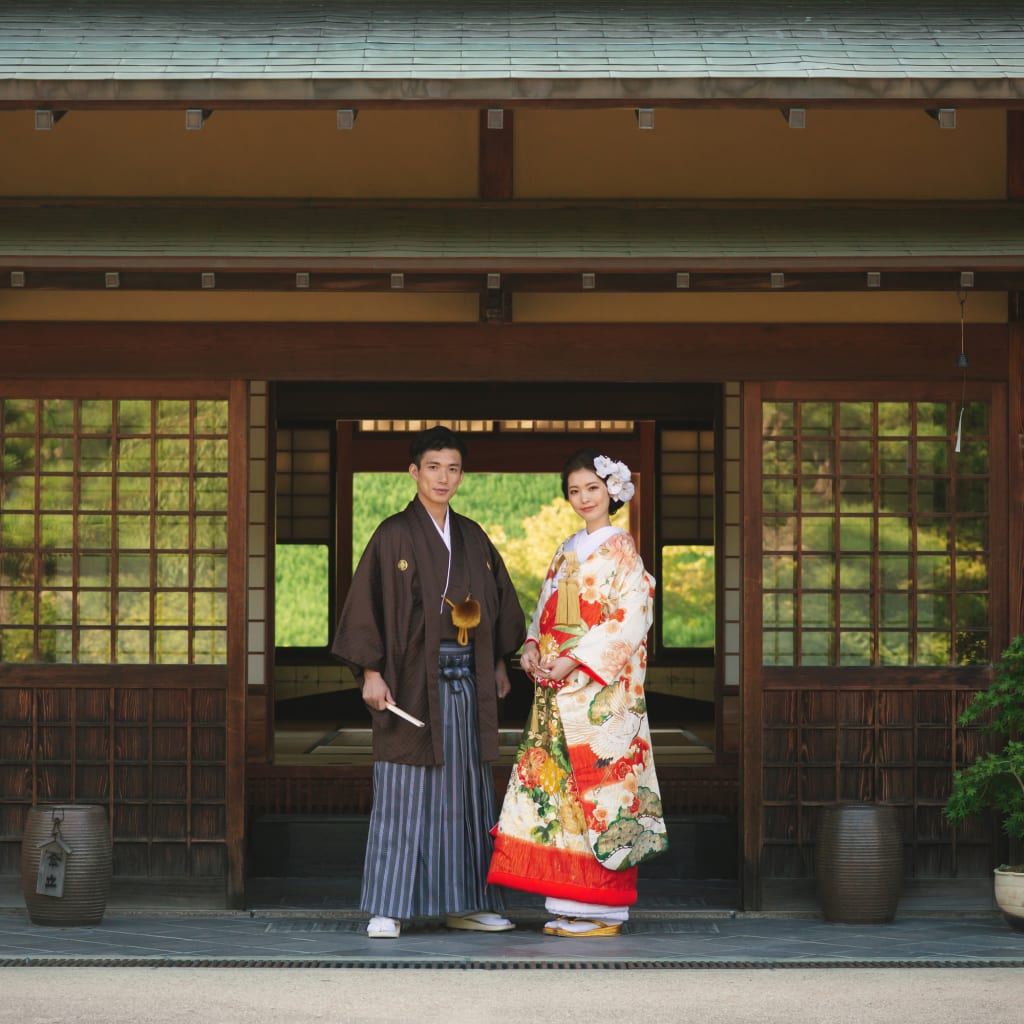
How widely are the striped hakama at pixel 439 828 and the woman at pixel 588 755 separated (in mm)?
128

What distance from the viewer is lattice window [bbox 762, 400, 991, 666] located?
6.82 metres

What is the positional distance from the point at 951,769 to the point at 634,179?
111 inches

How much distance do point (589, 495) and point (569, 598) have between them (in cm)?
42

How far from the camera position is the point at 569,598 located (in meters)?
6.37

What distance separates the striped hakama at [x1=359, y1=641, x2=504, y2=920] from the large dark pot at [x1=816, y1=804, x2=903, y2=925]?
1.34 meters

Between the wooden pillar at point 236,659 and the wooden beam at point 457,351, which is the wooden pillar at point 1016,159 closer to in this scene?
the wooden beam at point 457,351

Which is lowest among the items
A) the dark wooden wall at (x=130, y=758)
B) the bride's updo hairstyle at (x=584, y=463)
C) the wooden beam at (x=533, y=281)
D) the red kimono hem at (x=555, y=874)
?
the red kimono hem at (x=555, y=874)

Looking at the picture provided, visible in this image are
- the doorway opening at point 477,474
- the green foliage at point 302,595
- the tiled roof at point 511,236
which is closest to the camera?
the tiled roof at point 511,236

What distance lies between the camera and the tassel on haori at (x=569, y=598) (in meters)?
6.36

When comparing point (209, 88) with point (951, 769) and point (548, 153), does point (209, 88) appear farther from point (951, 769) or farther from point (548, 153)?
point (951, 769)

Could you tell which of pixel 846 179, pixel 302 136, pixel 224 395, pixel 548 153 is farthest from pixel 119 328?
pixel 846 179

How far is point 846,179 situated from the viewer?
269 inches

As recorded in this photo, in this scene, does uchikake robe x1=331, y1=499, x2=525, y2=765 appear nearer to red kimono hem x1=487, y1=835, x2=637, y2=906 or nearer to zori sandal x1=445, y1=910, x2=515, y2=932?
red kimono hem x1=487, y1=835, x2=637, y2=906

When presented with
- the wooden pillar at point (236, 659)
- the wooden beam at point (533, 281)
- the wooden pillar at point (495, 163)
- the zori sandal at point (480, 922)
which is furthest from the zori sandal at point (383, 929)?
the wooden pillar at point (495, 163)
